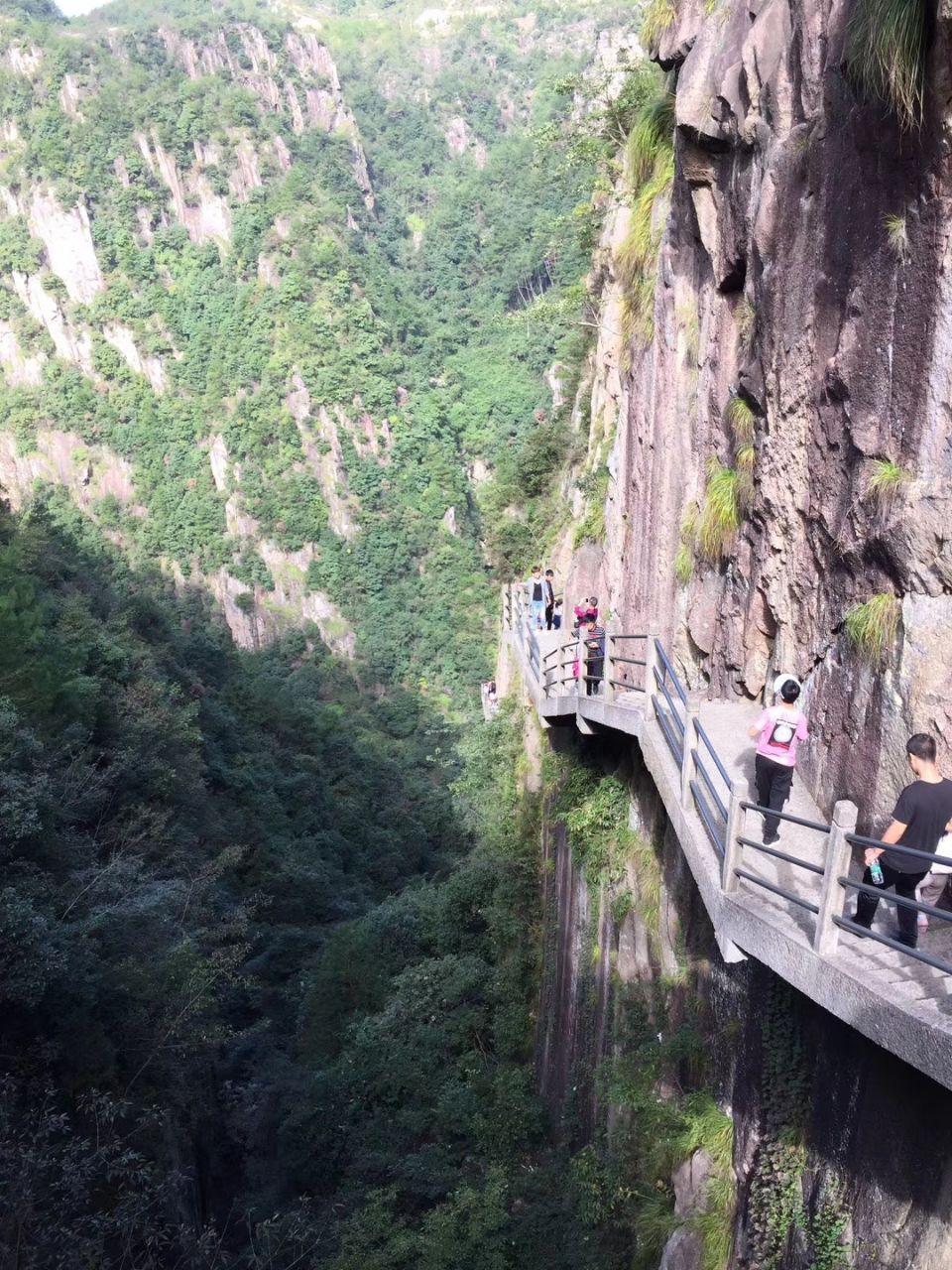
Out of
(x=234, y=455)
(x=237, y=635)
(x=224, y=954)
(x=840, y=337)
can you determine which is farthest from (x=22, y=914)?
(x=234, y=455)

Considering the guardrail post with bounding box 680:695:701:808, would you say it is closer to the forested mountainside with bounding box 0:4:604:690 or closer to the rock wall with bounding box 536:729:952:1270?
the rock wall with bounding box 536:729:952:1270

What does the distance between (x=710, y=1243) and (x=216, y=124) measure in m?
112

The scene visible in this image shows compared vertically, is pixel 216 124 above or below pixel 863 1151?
above

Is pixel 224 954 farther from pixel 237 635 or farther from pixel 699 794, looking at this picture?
pixel 237 635

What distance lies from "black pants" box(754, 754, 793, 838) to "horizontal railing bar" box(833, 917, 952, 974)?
4.73 ft

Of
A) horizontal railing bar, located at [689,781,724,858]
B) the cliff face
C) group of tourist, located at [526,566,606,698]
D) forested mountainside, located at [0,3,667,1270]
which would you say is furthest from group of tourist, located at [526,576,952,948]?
forested mountainside, located at [0,3,667,1270]

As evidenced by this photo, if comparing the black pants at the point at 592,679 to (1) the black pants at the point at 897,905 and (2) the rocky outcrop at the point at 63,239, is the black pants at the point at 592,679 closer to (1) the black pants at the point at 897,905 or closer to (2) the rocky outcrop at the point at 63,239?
(1) the black pants at the point at 897,905

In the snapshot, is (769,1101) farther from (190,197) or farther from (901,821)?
(190,197)

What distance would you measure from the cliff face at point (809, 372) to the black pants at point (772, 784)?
0.54m

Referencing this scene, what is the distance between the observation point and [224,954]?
16891mm

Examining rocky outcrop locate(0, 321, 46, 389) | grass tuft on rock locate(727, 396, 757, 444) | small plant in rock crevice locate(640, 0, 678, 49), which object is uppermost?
rocky outcrop locate(0, 321, 46, 389)

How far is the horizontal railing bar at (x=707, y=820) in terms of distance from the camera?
6637 millimetres

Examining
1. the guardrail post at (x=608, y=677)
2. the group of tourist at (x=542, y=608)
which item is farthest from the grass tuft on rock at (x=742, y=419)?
the group of tourist at (x=542, y=608)

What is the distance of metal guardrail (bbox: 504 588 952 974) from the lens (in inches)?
173
